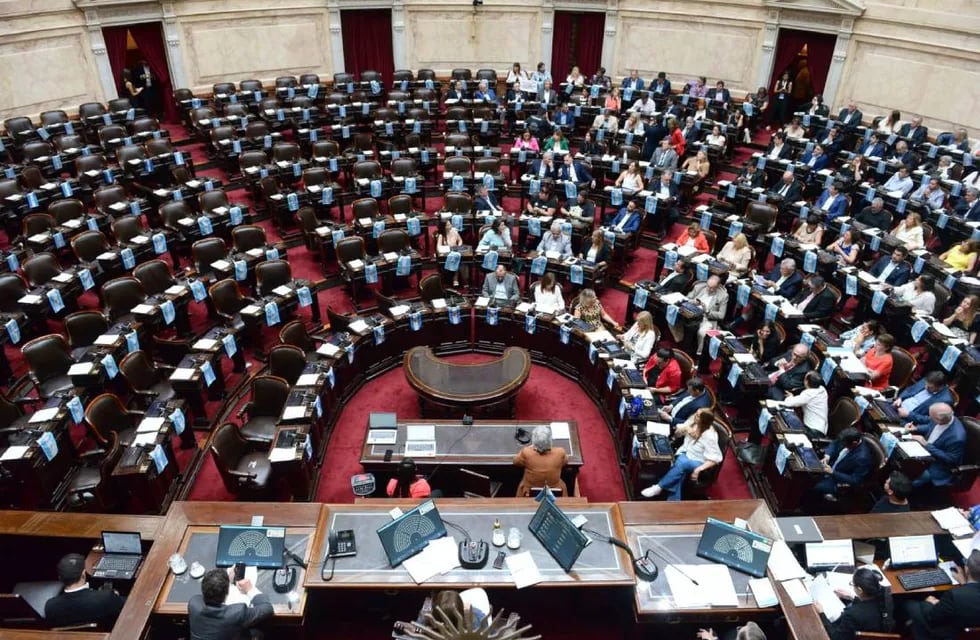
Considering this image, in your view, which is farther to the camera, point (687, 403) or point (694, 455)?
point (687, 403)

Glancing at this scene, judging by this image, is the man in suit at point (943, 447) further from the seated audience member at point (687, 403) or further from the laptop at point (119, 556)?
the laptop at point (119, 556)

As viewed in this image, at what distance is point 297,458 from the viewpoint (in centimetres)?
694

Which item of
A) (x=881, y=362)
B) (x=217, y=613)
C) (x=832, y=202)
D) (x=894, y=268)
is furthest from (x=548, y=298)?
(x=832, y=202)

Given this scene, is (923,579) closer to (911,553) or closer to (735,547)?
(911,553)

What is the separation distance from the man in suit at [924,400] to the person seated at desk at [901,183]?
6595 mm

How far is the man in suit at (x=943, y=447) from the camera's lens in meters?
7.00

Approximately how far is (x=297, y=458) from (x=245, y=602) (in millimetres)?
2038

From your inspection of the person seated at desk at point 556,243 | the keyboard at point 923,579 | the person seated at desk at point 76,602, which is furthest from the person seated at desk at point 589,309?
the person seated at desk at point 76,602

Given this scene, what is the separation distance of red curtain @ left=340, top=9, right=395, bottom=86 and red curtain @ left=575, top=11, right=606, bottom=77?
19.6 feet

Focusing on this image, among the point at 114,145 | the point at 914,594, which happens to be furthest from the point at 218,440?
the point at 114,145

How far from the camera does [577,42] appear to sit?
20672mm

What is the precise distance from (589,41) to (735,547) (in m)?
18.5

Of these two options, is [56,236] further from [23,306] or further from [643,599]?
[643,599]

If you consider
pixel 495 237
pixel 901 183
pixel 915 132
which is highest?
pixel 915 132
